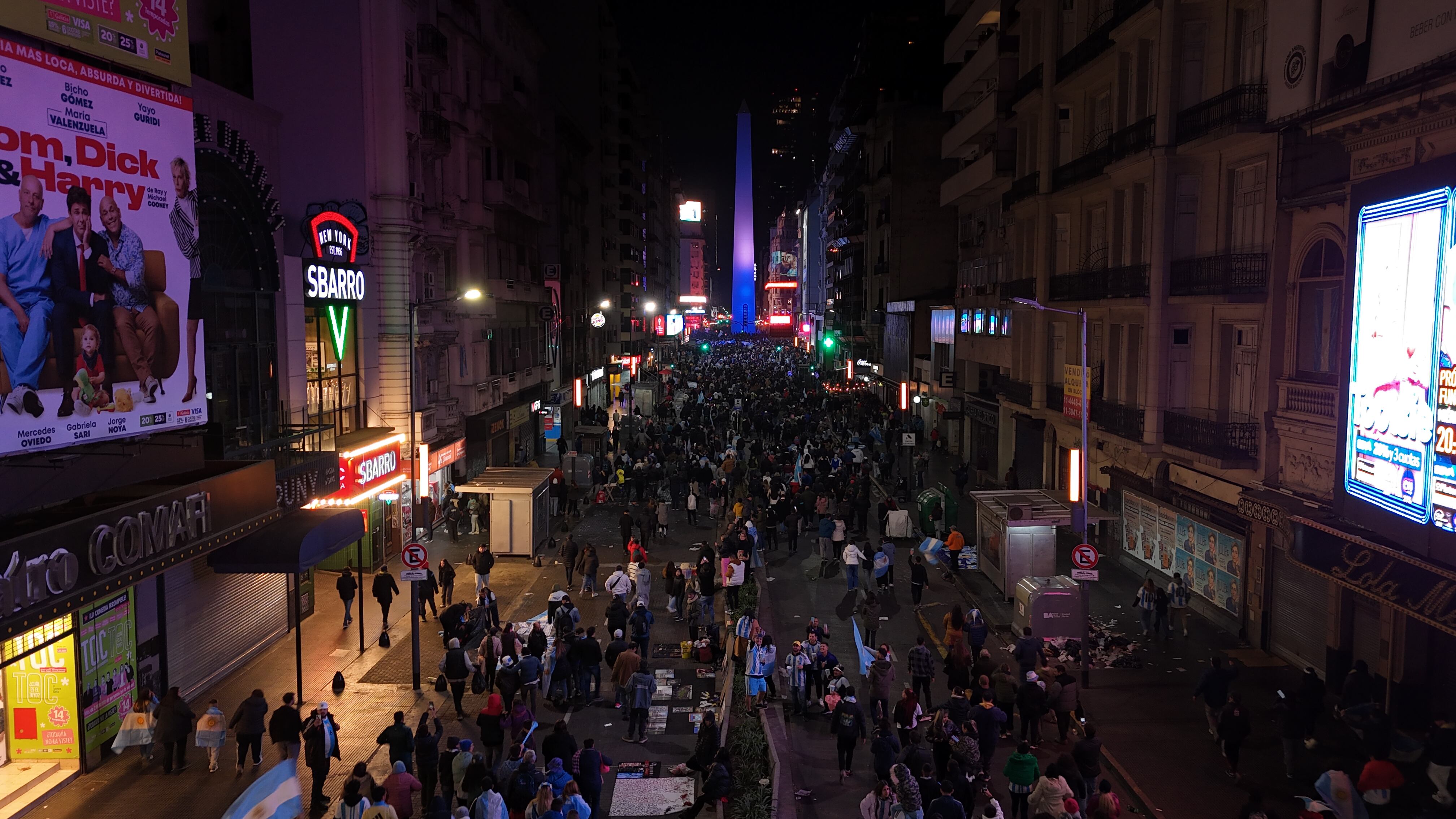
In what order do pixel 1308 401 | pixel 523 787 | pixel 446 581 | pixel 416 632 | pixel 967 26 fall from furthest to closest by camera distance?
pixel 967 26 < pixel 446 581 < pixel 416 632 < pixel 1308 401 < pixel 523 787

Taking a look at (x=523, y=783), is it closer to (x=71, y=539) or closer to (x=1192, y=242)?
(x=71, y=539)

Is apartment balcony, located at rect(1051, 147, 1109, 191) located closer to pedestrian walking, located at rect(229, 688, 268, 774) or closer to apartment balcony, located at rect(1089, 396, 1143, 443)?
apartment balcony, located at rect(1089, 396, 1143, 443)

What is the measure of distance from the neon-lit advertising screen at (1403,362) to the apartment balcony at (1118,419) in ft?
32.1

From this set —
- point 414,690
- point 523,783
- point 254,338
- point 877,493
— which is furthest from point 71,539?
point 877,493

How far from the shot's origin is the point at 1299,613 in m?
19.5

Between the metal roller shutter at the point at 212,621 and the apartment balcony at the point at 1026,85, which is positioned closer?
the metal roller shutter at the point at 212,621

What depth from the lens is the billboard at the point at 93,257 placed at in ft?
39.9

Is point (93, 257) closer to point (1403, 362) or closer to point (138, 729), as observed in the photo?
point (138, 729)

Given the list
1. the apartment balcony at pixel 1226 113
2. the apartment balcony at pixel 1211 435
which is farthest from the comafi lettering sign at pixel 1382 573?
the apartment balcony at pixel 1226 113

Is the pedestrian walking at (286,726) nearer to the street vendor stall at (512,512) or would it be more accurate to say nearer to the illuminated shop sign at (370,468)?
the illuminated shop sign at (370,468)

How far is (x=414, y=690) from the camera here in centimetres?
1916

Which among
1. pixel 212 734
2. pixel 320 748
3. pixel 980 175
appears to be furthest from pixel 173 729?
pixel 980 175

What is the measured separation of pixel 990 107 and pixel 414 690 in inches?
1198

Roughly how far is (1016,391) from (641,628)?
21.4 metres
